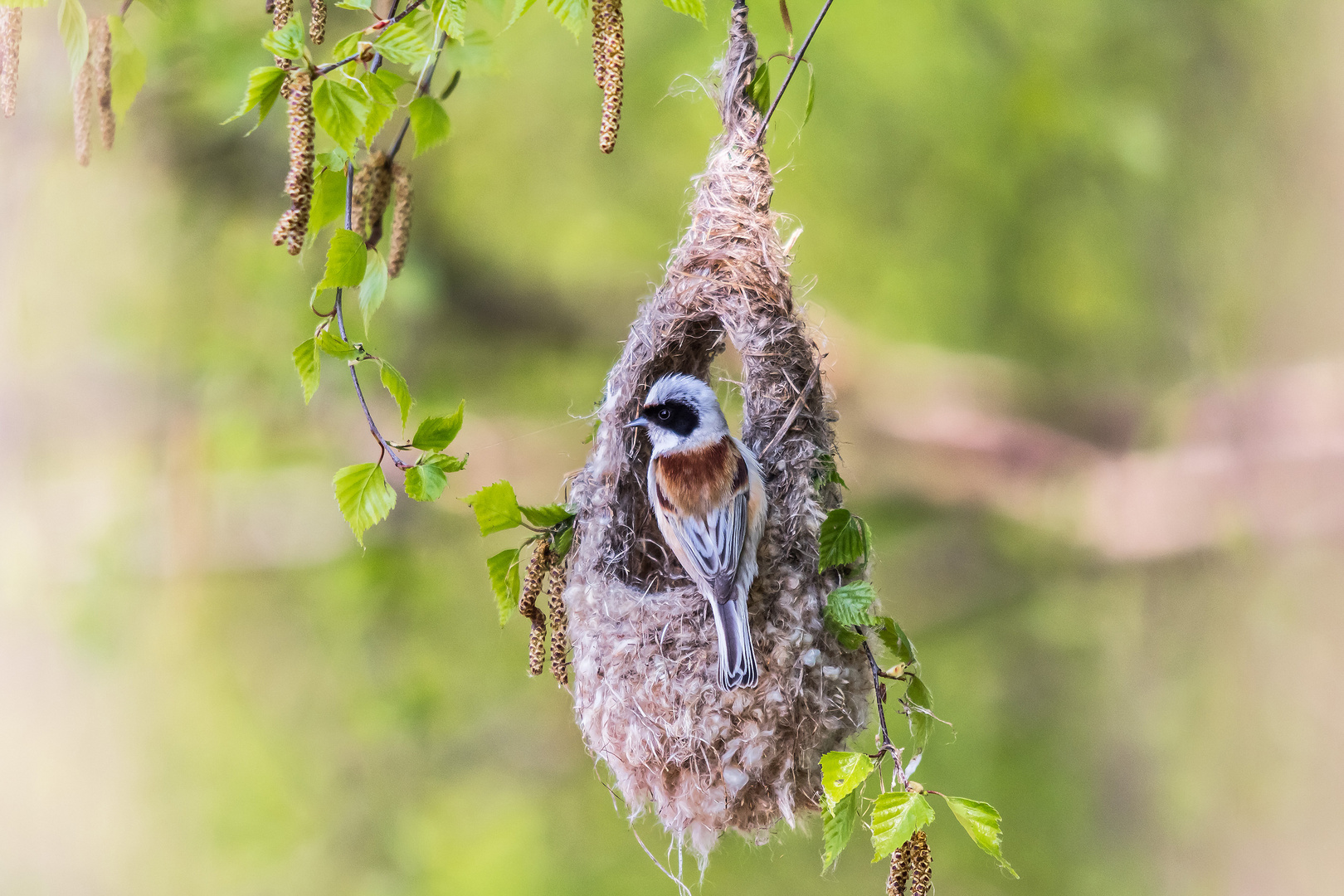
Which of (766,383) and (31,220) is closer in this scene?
(766,383)

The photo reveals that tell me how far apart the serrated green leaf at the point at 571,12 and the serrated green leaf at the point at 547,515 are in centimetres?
75

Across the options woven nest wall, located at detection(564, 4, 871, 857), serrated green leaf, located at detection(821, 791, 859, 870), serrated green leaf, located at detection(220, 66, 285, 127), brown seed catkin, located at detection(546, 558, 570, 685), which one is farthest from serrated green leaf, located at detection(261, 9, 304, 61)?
serrated green leaf, located at detection(821, 791, 859, 870)

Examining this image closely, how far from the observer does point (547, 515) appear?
1.58m

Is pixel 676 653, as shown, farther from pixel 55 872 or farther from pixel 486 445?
pixel 55 872

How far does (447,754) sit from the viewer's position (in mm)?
3162

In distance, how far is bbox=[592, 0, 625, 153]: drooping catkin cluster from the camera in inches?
47.8

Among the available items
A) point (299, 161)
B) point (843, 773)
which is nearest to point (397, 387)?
point (299, 161)

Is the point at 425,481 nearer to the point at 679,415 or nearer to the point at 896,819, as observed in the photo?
the point at 679,415

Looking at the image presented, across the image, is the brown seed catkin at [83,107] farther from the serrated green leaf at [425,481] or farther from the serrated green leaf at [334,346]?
the serrated green leaf at [425,481]

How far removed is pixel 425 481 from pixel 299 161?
46cm

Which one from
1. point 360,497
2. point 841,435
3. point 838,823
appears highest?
point 360,497

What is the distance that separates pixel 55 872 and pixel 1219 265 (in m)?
4.31

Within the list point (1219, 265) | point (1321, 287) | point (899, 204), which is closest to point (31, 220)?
point (899, 204)

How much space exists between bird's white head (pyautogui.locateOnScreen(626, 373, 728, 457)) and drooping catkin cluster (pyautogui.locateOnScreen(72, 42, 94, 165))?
3.09 ft
